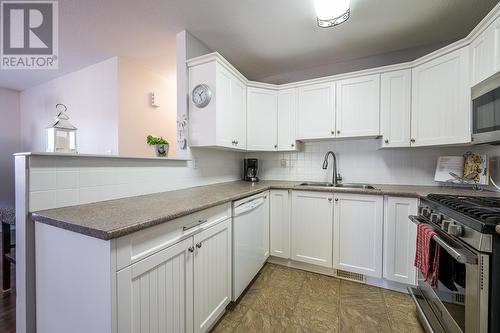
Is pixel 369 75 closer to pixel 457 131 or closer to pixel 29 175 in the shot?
pixel 457 131

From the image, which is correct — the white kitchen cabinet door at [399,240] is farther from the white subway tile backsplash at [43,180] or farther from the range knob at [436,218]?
the white subway tile backsplash at [43,180]

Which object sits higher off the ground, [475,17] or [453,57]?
[475,17]

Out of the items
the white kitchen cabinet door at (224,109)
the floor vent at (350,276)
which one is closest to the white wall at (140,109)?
the white kitchen cabinet door at (224,109)

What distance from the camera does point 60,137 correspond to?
4.30 feet

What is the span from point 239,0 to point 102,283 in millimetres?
2030

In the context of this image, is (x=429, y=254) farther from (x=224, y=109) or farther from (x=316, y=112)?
(x=224, y=109)

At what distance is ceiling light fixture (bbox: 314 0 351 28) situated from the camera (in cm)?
146

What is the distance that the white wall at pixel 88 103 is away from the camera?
2.71 metres

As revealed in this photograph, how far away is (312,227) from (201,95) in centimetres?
173

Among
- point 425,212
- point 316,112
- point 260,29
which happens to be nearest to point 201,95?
point 260,29

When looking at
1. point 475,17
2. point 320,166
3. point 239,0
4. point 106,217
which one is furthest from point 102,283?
point 475,17

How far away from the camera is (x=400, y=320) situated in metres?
1.50

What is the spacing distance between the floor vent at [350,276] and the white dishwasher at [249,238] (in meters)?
0.74

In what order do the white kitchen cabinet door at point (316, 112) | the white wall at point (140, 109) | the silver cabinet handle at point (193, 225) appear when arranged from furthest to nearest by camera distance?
the white wall at point (140, 109) → the white kitchen cabinet door at point (316, 112) → the silver cabinet handle at point (193, 225)
